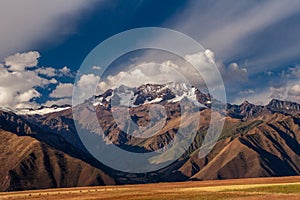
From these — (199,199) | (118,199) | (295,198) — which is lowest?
(295,198)

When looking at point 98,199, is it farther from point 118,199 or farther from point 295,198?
point 295,198

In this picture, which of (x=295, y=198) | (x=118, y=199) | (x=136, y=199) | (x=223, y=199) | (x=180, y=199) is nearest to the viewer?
(x=295, y=198)

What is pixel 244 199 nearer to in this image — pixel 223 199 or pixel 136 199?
pixel 223 199

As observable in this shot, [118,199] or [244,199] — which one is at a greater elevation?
[118,199]

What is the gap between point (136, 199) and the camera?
123 m

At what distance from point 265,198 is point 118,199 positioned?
49.4 m

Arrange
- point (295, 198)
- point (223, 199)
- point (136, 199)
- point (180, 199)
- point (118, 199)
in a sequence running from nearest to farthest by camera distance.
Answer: point (295, 198)
point (223, 199)
point (180, 199)
point (136, 199)
point (118, 199)

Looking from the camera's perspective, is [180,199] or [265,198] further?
[180,199]

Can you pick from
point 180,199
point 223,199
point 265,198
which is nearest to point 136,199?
point 180,199

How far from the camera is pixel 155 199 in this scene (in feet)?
393

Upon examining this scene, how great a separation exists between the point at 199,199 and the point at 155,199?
1538 cm

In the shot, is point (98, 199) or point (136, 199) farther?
point (98, 199)

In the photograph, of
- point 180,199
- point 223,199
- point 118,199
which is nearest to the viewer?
point 223,199

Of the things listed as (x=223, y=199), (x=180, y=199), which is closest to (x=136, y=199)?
(x=180, y=199)
